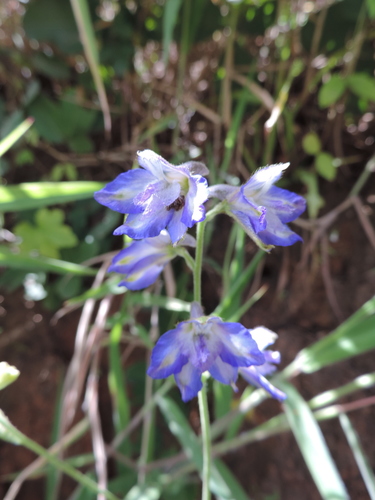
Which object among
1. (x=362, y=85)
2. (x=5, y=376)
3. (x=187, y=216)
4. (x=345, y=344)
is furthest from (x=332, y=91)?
(x=5, y=376)

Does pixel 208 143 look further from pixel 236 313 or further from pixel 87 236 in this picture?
pixel 236 313

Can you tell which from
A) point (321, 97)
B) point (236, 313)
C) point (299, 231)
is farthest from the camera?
point (299, 231)

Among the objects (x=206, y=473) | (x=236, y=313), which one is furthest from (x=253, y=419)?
(x=206, y=473)

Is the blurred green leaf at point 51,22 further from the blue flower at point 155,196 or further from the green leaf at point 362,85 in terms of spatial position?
the blue flower at point 155,196

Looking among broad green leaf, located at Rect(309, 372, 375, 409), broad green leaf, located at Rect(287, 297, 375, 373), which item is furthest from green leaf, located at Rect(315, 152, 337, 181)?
broad green leaf, located at Rect(309, 372, 375, 409)

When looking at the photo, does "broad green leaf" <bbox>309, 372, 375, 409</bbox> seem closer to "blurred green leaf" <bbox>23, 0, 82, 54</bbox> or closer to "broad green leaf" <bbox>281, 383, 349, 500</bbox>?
"broad green leaf" <bbox>281, 383, 349, 500</bbox>
